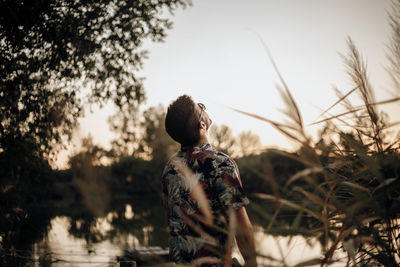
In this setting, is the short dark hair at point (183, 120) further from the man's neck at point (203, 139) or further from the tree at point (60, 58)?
the tree at point (60, 58)

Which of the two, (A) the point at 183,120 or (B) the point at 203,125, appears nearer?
(A) the point at 183,120

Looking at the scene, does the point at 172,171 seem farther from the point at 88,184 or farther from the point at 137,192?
the point at 137,192

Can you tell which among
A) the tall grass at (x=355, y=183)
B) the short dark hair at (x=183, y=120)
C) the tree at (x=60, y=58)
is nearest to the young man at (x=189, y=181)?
the short dark hair at (x=183, y=120)

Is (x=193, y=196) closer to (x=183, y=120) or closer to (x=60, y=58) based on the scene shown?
(x=183, y=120)

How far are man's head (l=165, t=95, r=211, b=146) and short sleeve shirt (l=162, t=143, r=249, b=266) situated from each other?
0.09 metres

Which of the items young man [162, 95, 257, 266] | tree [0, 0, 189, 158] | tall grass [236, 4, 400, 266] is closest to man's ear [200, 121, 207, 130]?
young man [162, 95, 257, 266]

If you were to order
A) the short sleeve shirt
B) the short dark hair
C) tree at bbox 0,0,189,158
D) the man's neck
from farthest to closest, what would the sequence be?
tree at bbox 0,0,189,158 → the man's neck → the short dark hair → the short sleeve shirt

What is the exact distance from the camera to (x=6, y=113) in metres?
7.36

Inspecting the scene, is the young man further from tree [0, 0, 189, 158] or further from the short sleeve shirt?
tree [0, 0, 189, 158]

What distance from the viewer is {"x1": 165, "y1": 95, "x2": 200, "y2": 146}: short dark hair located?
2.14 metres

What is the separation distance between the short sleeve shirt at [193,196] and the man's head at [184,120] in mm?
91

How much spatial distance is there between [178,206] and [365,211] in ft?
4.11

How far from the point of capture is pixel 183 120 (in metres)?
2.14

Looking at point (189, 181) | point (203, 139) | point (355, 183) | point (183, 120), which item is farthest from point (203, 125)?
point (355, 183)
